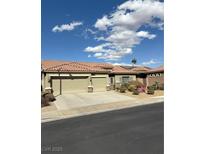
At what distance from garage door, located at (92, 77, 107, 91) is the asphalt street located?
1688 centimetres

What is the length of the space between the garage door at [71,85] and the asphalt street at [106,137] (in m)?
14.5

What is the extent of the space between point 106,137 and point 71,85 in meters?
18.3

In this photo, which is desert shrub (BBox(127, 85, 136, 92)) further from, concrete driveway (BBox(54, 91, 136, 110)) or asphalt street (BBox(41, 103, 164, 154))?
asphalt street (BBox(41, 103, 164, 154))

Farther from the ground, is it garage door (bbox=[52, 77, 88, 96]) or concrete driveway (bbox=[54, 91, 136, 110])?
garage door (bbox=[52, 77, 88, 96])

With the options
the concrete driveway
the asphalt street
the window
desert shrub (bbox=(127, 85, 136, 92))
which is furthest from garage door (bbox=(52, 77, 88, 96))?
the asphalt street

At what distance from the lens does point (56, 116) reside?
12.7 metres

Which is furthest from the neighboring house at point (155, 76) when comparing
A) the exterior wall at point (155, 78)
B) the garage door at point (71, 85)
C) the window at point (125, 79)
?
the garage door at point (71, 85)

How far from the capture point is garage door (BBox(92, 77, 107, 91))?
27409mm

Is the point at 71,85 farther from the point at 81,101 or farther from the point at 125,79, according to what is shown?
the point at 125,79

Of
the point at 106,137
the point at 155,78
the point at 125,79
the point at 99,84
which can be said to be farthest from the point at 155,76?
the point at 106,137

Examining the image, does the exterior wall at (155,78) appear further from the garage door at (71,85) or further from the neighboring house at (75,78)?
the garage door at (71,85)
